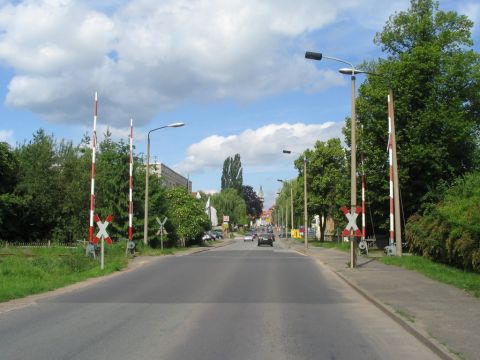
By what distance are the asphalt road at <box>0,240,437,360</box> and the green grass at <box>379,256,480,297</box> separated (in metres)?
3.12

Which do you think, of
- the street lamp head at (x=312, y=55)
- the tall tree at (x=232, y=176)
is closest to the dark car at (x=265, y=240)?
the street lamp head at (x=312, y=55)

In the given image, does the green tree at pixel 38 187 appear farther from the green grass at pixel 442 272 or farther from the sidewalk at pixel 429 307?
the sidewalk at pixel 429 307

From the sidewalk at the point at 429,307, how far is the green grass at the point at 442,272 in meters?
0.34

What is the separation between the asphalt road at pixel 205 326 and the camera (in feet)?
25.2

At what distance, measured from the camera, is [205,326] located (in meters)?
9.68

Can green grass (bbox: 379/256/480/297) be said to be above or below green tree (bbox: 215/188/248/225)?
below

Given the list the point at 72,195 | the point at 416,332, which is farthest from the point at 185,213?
the point at 416,332

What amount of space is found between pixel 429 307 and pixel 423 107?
25853mm

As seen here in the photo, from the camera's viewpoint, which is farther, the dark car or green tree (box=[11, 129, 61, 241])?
the dark car

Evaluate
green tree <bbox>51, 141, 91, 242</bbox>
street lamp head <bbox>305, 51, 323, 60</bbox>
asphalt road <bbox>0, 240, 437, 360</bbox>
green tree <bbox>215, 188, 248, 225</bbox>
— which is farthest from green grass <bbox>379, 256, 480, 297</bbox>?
green tree <bbox>215, 188, 248, 225</bbox>

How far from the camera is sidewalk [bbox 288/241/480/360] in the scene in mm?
8125

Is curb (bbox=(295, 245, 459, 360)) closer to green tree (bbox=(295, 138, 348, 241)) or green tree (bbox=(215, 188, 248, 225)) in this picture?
green tree (bbox=(295, 138, 348, 241))

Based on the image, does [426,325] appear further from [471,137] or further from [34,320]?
[471,137]

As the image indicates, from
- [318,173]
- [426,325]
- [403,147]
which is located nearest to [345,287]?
[426,325]
